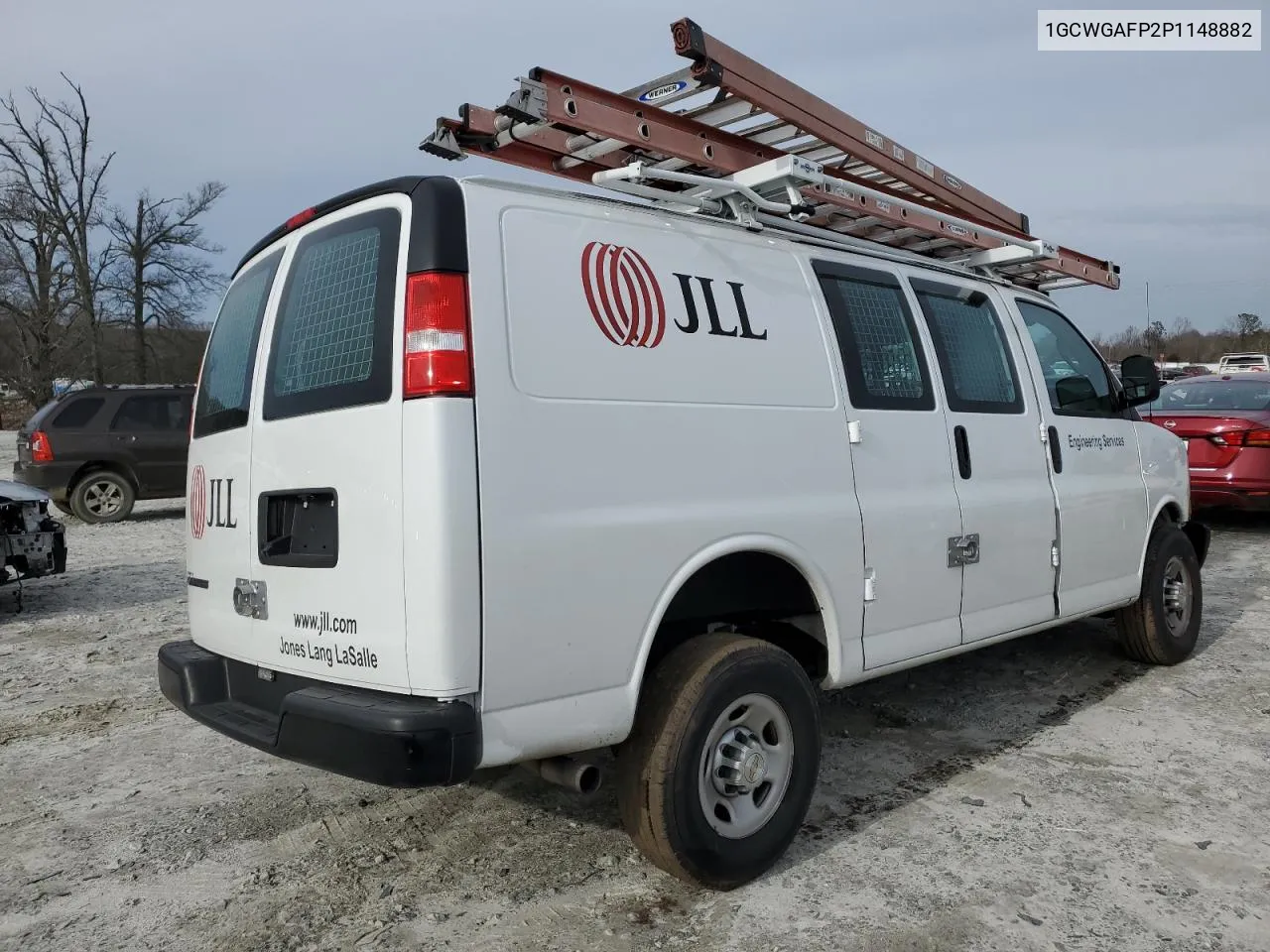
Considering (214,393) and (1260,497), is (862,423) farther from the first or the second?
(1260,497)

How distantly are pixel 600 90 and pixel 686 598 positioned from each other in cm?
176

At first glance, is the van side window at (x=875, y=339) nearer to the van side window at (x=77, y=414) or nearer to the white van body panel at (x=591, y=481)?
the white van body panel at (x=591, y=481)

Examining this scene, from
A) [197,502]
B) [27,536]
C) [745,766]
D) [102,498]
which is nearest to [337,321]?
[197,502]

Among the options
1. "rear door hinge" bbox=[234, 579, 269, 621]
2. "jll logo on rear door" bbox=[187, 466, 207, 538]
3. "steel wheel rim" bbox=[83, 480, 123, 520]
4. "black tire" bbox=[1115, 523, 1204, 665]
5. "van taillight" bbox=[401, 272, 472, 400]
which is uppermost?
"van taillight" bbox=[401, 272, 472, 400]

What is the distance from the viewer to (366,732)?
2508 millimetres

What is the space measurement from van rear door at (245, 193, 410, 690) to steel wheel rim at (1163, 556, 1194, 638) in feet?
15.9

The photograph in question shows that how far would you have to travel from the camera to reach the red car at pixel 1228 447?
9836 mm

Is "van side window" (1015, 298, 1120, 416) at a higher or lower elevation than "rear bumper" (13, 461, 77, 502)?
higher

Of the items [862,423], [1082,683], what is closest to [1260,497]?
[1082,683]

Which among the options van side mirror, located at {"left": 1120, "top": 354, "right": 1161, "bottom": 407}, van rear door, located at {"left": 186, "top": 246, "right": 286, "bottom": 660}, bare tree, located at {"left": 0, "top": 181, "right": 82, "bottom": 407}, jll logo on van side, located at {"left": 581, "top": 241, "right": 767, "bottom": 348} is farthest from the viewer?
bare tree, located at {"left": 0, "top": 181, "right": 82, "bottom": 407}

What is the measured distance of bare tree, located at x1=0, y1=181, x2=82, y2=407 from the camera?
31.5m

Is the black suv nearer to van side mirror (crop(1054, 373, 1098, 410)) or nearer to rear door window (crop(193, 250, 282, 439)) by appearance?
rear door window (crop(193, 250, 282, 439))

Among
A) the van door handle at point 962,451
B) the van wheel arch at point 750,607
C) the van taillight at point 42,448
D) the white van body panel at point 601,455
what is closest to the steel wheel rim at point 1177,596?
the van door handle at point 962,451

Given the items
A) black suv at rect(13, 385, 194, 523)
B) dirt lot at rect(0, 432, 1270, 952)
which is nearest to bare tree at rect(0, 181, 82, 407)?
black suv at rect(13, 385, 194, 523)
